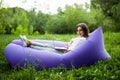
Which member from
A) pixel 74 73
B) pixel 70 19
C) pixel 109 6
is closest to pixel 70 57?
pixel 74 73

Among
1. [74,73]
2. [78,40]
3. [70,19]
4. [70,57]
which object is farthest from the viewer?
[70,19]

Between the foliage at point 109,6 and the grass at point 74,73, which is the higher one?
the foliage at point 109,6

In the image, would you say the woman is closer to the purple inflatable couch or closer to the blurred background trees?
the purple inflatable couch

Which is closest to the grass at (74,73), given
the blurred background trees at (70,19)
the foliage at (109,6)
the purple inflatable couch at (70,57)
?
the purple inflatable couch at (70,57)

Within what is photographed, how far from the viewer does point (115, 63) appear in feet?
18.4

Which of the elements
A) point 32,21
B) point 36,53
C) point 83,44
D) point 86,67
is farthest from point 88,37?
point 32,21

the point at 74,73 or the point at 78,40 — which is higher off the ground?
the point at 78,40

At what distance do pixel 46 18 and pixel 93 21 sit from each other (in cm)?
1238

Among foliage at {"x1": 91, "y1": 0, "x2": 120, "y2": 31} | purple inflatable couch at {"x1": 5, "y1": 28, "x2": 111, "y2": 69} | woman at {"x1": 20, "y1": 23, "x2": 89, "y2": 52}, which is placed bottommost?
purple inflatable couch at {"x1": 5, "y1": 28, "x2": 111, "y2": 69}

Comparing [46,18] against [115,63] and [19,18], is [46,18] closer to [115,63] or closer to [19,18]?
[19,18]

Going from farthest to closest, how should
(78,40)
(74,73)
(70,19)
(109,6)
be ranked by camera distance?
(70,19) → (109,6) → (78,40) → (74,73)

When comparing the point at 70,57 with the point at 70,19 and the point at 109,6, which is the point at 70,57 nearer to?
the point at 109,6

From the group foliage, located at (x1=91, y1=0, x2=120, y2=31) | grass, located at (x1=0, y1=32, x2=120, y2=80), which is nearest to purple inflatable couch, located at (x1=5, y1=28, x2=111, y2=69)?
grass, located at (x1=0, y1=32, x2=120, y2=80)

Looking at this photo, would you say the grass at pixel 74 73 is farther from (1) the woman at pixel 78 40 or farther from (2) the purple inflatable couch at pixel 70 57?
(1) the woman at pixel 78 40
